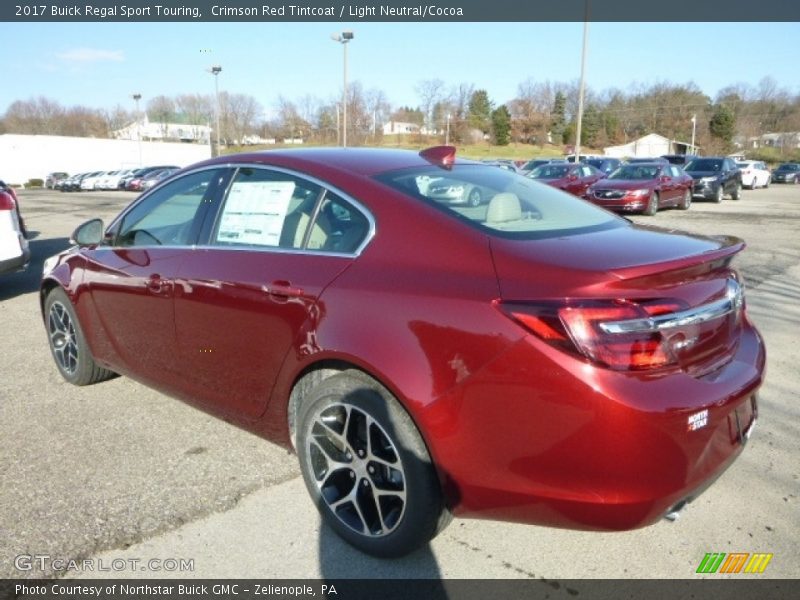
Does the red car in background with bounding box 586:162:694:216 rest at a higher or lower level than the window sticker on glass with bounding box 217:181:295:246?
lower

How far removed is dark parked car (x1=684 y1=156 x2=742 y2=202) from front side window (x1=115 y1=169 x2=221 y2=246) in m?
22.5

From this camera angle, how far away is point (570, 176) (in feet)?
66.7

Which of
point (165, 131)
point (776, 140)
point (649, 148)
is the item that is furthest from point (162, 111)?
point (776, 140)

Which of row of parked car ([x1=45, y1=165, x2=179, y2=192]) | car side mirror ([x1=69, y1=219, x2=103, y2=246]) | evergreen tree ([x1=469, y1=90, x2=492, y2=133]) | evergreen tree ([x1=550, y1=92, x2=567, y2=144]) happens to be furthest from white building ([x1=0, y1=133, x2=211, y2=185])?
car side mirror ([x1=69, y1=219, x2=103, y2=246])

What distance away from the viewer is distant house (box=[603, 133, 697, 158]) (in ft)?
255

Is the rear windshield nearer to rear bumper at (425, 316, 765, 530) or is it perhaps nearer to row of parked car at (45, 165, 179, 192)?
rear bumper at (425, 316, 765, 530)

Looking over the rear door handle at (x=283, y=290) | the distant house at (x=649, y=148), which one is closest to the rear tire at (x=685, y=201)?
the rear door handle at (x=283, y=290)

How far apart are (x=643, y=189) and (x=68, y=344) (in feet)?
52.7

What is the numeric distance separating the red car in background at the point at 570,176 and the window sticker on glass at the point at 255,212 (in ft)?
57.4

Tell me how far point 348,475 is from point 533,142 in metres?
92.4

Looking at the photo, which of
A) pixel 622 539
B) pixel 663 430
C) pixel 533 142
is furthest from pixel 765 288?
pixel 533 142

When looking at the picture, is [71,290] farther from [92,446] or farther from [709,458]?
[709,458]

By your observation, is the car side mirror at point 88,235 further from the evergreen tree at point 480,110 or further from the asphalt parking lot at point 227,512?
the evergreen tree at point 480,110

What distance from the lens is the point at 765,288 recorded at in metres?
7.67
